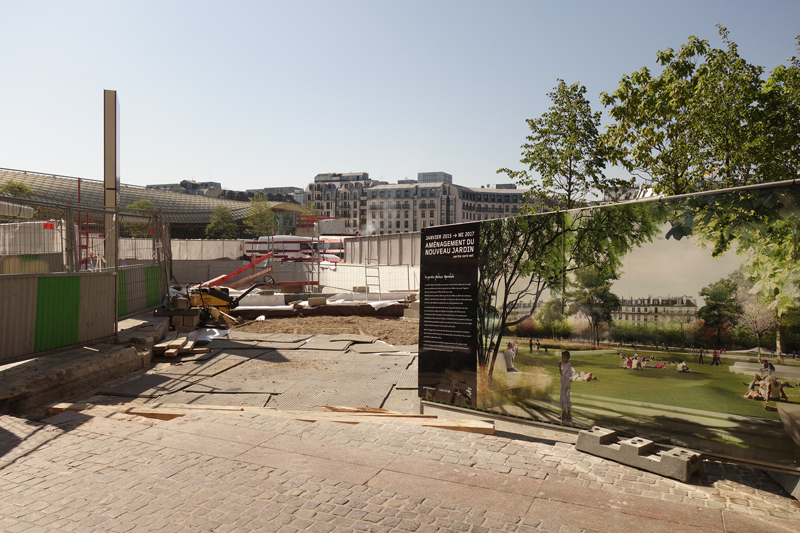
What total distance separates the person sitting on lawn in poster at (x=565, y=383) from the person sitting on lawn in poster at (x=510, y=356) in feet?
2.00

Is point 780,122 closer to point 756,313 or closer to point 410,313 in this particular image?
point 410,313

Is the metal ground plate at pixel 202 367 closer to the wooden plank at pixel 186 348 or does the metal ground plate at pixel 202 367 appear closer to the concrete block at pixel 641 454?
the wooden plank at pixel 186 348

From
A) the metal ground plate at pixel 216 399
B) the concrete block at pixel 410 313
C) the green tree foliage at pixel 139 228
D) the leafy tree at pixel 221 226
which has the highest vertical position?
the leafy tree at pixel 221 226

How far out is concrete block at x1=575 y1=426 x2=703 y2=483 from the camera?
508 cm

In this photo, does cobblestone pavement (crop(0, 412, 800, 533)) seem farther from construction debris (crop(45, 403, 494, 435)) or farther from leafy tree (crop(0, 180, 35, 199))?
leafy tree (crop(0, 180, 35, 199))

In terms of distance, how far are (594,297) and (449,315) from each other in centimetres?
200

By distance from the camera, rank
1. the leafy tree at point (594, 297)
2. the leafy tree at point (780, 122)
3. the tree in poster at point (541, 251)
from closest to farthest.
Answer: the tree in poster at point (541, 251) → the leafy tree at point (594, 297) → the leafy tree at point (780, 122)

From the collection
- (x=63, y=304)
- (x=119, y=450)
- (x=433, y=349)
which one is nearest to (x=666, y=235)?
(x=433, y=349)

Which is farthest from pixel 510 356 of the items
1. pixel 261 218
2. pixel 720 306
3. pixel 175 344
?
pixel 261 218

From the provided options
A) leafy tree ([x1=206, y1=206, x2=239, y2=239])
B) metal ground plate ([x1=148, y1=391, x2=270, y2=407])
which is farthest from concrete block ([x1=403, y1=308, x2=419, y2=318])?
leafy tree ([x1=206, y1=206, x2=239, y2=239])

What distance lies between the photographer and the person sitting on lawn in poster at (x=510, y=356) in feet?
22.5

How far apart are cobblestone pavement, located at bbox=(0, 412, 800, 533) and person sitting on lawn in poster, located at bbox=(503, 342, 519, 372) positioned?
2.88ft

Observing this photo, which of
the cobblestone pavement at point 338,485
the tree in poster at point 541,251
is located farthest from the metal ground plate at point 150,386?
the tree in poster at point 541,251

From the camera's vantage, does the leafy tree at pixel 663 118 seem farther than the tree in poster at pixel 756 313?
Yes
